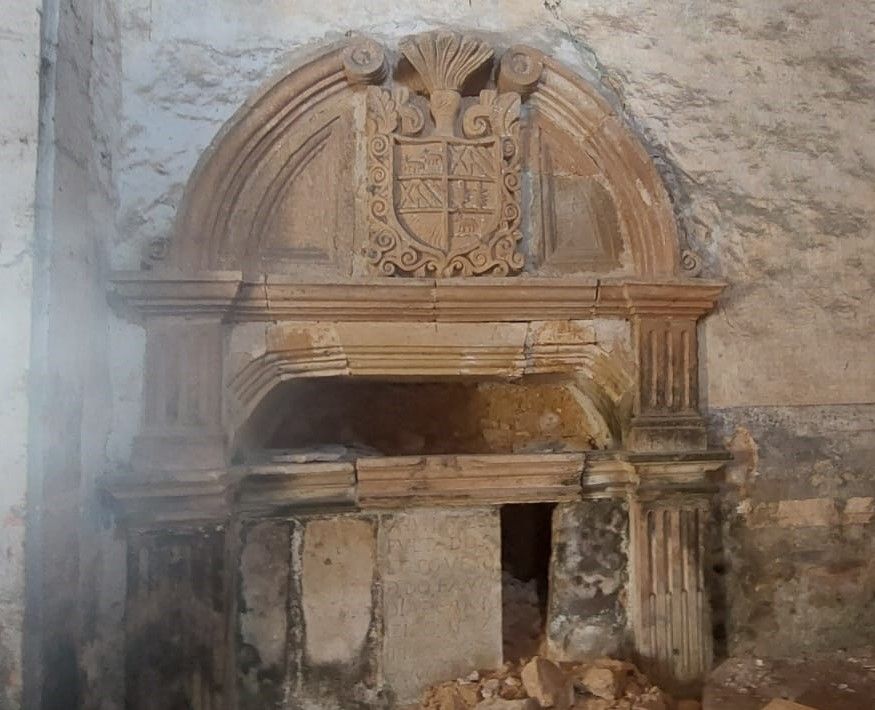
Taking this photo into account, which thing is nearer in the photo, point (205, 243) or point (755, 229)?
point (205, 243)

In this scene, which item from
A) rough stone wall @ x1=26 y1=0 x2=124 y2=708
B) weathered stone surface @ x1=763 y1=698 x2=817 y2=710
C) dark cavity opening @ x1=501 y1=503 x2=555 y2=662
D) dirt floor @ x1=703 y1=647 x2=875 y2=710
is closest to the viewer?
rough stone wall @ x1=26 y1=0 x2=124 y2=708

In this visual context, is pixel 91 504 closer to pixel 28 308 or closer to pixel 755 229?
pixel 28 308

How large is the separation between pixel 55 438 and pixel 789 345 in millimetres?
3049

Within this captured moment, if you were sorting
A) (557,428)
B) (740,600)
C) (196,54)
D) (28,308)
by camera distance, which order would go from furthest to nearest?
1. (557,428)
2. (740,600)
3. (196,54)
4. (28,308)

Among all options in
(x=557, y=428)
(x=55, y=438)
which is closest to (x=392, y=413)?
(x=557, y=428)

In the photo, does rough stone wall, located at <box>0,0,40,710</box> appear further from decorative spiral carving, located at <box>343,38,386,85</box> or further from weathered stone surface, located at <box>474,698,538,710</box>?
weathered stone surface, located at <box>474,698,538,710</box>

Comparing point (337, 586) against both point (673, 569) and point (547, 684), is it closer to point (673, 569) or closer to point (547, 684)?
point (547, 684)

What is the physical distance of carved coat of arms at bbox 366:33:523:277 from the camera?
10.0ft

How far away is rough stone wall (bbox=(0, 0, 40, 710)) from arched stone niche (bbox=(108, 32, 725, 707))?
51 cm

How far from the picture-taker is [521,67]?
10.3 ft

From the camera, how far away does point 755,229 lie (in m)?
3.34

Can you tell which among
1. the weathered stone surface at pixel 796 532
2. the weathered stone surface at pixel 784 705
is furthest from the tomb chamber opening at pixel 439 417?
the weathered stone surface at pixel 784 705

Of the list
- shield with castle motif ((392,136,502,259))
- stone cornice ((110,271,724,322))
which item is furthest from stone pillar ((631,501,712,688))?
shield with castle motif ((392,136,502,259))

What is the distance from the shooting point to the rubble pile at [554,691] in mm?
2865
